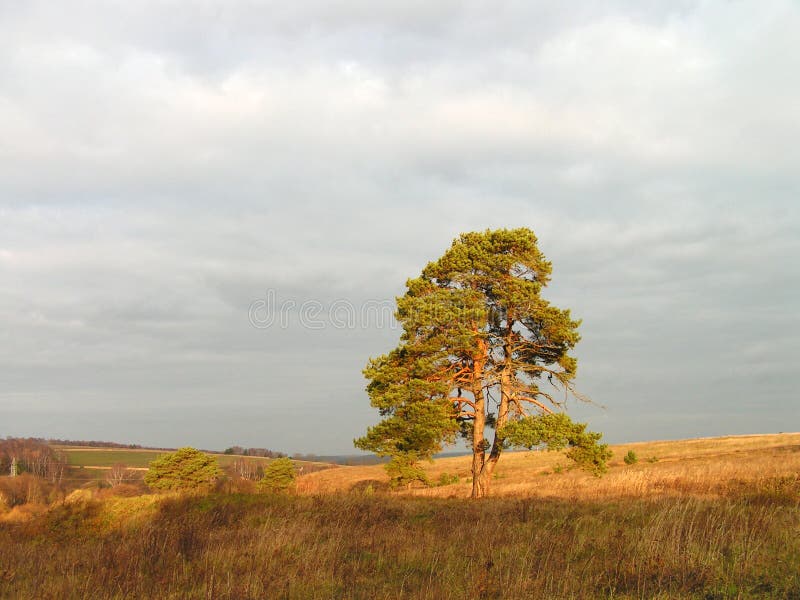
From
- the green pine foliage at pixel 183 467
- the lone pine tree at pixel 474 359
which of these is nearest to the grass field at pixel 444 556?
the lone pine tree at pixel 474 359

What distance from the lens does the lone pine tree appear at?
2011cm

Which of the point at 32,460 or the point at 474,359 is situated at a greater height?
the point at 474,359

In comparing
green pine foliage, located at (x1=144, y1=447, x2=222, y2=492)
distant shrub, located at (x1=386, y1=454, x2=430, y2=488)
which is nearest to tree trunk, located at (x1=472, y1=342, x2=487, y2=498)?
distant shrub, located at (x1=386, y1=454, x2=430, y2=488)

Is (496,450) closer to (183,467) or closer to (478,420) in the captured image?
(478,420)

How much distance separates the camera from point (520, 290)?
68.1 ft

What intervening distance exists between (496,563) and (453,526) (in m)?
3.50

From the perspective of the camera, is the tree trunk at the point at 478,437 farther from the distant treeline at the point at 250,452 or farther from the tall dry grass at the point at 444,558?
the distant treeline at the point at 250,452

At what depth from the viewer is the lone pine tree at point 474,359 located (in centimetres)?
2011

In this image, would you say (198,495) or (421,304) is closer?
(198,495)

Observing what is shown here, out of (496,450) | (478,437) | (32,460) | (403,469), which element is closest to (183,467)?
(403,469)

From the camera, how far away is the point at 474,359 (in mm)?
22047

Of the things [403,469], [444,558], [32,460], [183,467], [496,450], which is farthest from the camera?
[32,460]

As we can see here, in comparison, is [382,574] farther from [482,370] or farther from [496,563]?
[482,370]

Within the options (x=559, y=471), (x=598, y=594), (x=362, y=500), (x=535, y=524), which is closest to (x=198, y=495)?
(x=362, y=500)
